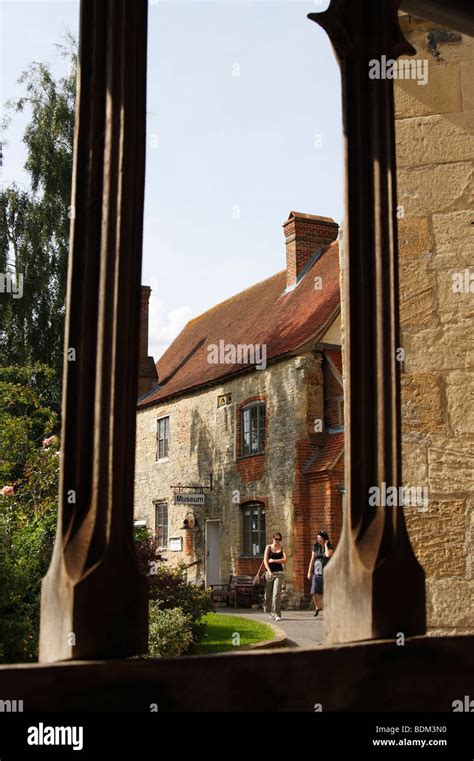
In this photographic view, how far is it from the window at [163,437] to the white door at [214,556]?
10.6 ft

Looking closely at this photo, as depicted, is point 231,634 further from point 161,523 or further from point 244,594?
point 161,523

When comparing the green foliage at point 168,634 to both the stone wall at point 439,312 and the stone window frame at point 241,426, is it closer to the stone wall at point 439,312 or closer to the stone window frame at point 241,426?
the stone wall at point 439,312

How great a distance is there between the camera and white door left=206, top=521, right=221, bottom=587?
19.6m

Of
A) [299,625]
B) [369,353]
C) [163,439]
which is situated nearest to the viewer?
[369,353]

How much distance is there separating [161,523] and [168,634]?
1518 cm

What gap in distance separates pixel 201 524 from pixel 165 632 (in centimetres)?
1282

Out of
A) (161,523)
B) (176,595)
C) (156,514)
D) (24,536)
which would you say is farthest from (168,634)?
(156,514)

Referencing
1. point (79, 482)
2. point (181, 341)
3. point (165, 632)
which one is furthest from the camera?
point (181, 341)

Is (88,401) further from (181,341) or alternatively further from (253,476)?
(181,341)

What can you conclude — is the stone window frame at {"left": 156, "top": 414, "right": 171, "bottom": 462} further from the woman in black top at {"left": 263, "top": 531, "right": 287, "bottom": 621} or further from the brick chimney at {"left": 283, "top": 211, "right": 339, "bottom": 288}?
the woman in black top at {"left": 263, "top": 531, "right": 287, "bottom": 621}

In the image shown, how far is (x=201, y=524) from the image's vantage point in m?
20.1

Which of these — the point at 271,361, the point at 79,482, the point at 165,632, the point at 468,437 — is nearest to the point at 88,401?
the point at 79,482

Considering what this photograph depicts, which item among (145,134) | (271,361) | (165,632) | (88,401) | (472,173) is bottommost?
(165,632)

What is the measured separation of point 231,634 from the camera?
9.80 meters
